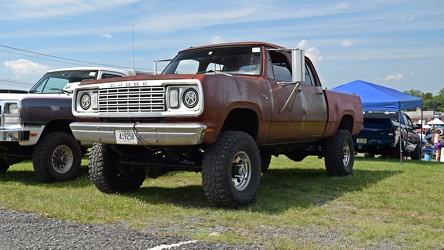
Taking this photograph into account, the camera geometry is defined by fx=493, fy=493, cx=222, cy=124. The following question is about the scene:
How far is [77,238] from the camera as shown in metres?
4.20

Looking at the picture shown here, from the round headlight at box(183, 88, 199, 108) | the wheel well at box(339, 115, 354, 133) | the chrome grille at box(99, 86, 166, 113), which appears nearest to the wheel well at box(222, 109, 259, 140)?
the round headlight at box(183, 88, 199, 108)

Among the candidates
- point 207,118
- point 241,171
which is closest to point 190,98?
point 207,118

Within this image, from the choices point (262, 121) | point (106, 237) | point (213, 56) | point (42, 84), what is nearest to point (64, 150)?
point (42, 84)

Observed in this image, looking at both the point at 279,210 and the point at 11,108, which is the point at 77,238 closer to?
the point at 279,210

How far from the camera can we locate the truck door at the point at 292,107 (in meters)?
6.43

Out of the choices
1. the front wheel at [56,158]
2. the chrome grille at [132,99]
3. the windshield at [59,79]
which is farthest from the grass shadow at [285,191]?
the windshield at [59,79]

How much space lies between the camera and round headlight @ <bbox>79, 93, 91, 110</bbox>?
6.11 m

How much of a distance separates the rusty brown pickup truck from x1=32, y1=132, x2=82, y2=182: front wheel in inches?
55.5

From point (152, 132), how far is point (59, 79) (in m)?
4.55

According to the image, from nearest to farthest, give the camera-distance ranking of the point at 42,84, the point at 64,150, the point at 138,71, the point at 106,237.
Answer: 1. the point at 106,237
2. the point at 64,150
3. the point at 42,84
4. the point at 138,71

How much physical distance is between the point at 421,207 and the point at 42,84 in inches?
270

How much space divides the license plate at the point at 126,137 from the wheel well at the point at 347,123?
5.01 meters

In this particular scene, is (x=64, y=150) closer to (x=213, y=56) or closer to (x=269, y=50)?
(x=213, y=56)

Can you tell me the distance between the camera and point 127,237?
13.9 feet
